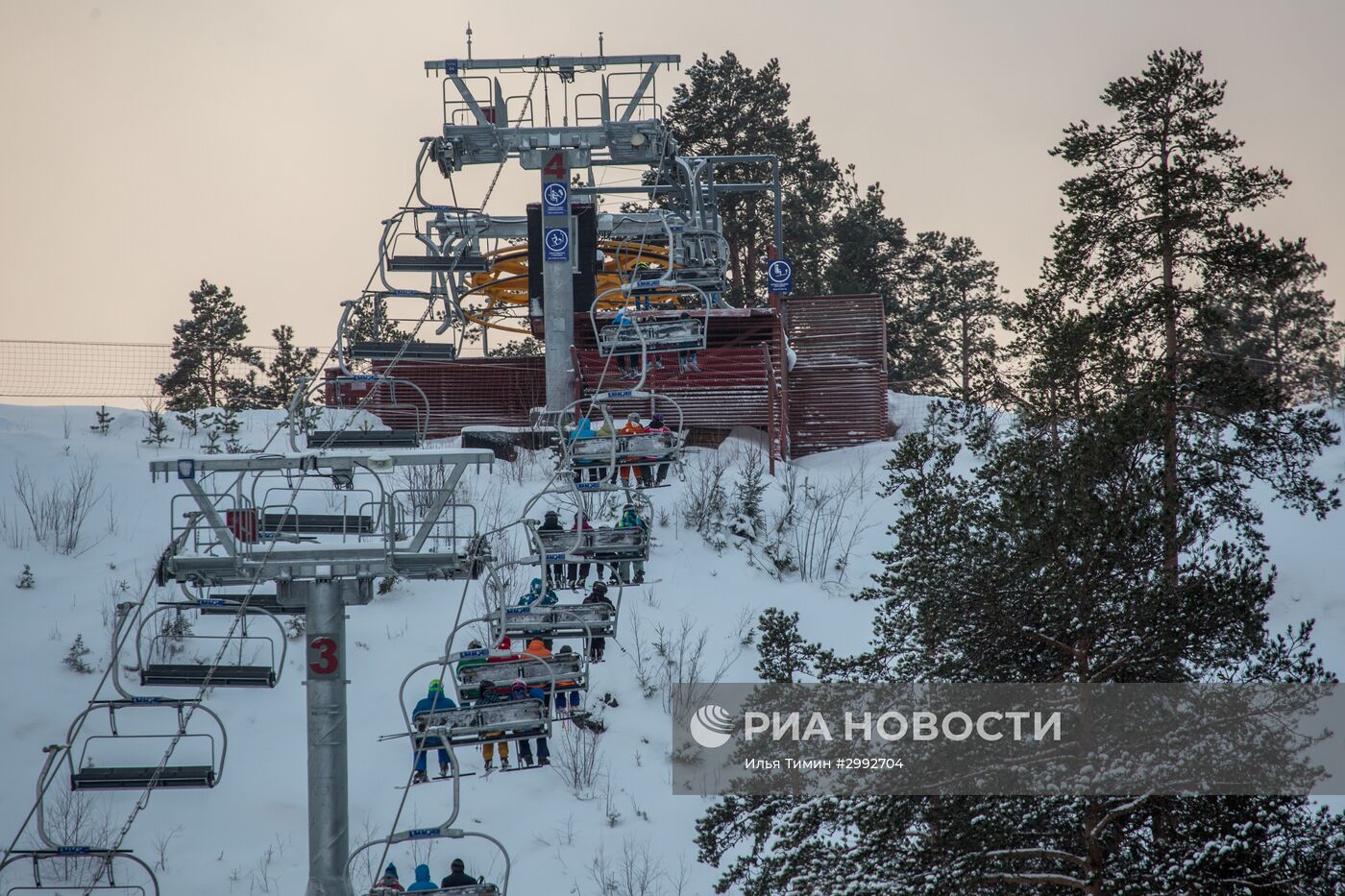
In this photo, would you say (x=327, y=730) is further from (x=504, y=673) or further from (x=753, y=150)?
(x=753, y=150)

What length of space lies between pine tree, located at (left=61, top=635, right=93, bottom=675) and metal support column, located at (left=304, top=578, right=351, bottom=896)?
21.5 feet

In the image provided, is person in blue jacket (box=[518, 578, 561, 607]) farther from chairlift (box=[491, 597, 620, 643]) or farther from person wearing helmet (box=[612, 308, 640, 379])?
person wearing helmet (box=[612, 308, 640, 379])

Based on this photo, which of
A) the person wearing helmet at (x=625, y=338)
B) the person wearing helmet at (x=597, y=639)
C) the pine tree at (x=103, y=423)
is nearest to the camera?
the person wearing helmet at (x=597, y=639)

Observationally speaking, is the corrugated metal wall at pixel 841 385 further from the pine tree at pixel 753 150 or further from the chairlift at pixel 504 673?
the chairlift at pixel 504 673

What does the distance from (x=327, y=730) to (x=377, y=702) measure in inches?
206

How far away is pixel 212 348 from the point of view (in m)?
42.8

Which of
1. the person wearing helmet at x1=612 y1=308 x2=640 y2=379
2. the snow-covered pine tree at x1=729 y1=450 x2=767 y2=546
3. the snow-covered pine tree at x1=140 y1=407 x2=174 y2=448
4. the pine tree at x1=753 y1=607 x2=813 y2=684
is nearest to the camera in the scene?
the person wearing helmet at x1=612 y1=308 x2=640 y2=379

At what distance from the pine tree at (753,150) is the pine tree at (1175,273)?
76.0ft

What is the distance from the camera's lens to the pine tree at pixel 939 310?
4841 cm

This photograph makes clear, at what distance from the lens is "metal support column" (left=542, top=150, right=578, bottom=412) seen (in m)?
21.9

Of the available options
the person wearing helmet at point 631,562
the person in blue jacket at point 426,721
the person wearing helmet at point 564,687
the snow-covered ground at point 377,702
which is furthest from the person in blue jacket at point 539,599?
the snow-covered ground at point 377,702

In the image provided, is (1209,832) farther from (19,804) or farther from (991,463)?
(19,804)

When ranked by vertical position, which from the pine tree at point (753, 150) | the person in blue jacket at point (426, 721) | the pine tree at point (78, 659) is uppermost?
the pine tree at point (753, 150)

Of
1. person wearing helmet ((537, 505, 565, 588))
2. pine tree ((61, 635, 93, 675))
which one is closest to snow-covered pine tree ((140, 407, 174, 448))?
pine tree ((61, 635, 93, 675))
